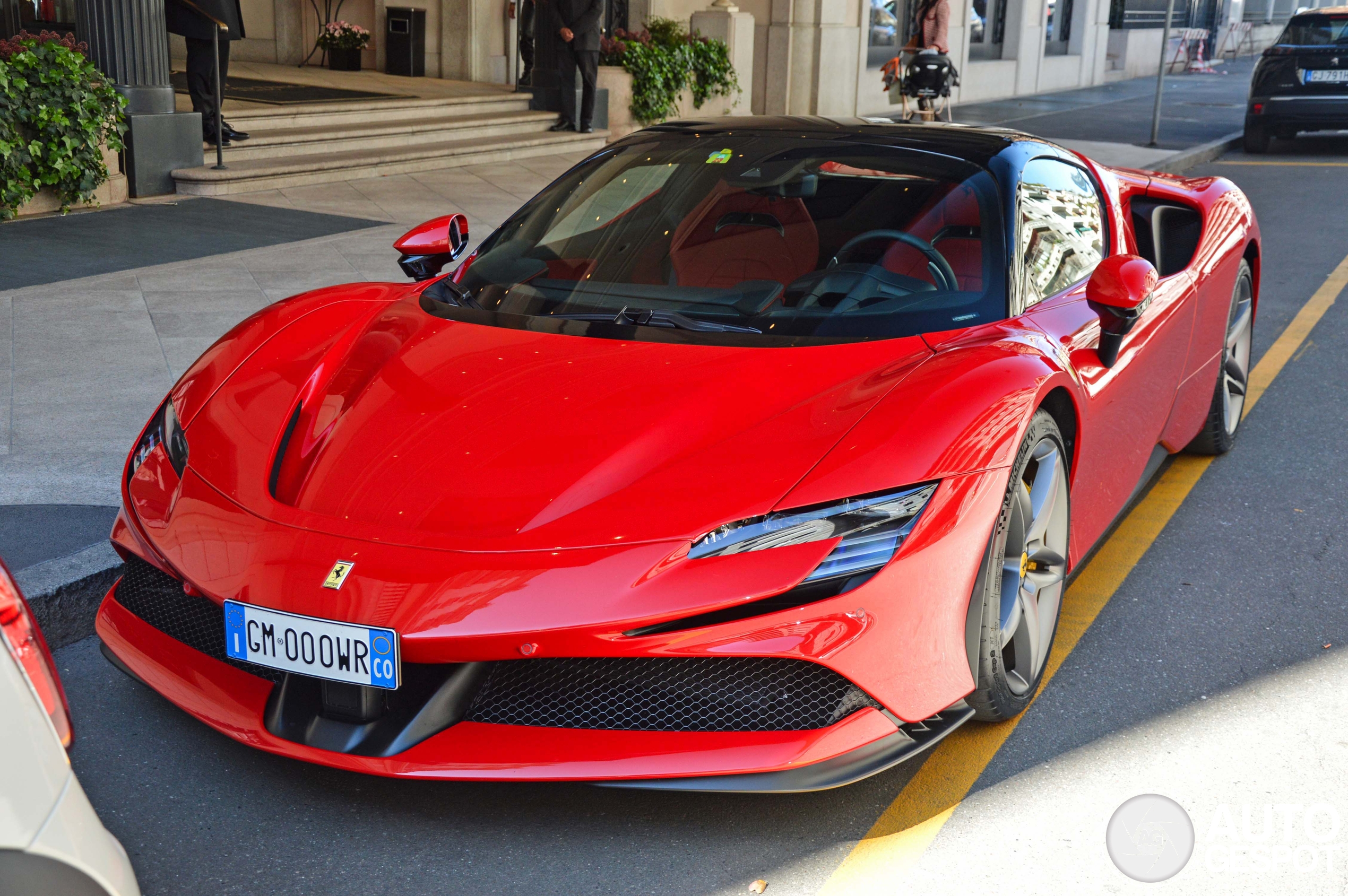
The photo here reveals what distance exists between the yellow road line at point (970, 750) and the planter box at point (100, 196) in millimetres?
7446

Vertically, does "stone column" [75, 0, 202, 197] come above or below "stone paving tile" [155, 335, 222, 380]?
above

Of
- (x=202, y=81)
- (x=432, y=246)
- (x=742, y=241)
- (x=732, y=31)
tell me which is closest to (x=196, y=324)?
(x=432, y=246)

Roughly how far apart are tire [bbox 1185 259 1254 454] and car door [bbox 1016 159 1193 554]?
707 millimetres

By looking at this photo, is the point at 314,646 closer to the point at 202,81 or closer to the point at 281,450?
the point at 281,450

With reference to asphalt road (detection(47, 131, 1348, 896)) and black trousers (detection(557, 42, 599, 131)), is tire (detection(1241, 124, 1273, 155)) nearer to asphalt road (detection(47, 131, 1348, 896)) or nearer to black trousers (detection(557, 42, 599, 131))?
black trousers (detection(557, 42, 599, 131))

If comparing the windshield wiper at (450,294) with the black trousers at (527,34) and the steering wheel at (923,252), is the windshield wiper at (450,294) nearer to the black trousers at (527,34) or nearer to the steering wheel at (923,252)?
the steering wheel at (923,252)

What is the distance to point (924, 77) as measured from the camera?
609 inches

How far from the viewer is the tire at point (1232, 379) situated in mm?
4914

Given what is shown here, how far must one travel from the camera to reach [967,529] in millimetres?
2604

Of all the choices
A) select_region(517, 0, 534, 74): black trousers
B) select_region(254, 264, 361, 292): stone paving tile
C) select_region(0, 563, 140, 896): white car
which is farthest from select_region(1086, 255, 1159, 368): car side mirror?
select_region(517, 0, 534, 74): black trousers

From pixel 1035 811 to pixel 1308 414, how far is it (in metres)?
3.67

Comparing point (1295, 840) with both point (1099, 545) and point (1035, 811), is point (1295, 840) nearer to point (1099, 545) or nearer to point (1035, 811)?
point (1035, 811)

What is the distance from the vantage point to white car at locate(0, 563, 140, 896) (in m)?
1.45

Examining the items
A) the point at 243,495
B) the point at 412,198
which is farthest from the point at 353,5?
the point at 243,495
